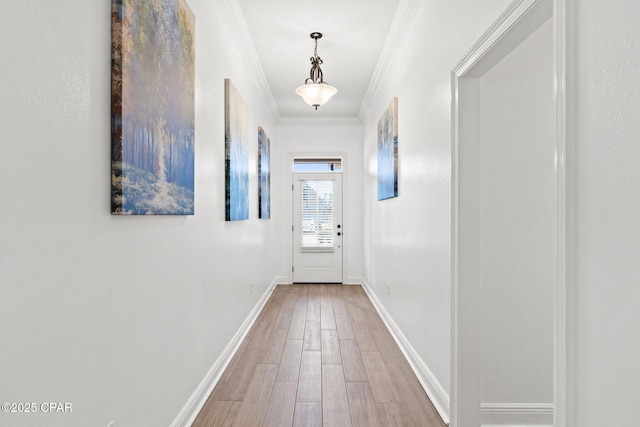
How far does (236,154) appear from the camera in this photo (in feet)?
10.7

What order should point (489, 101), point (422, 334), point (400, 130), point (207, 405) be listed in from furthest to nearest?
point (400, 130) → point (422, 334) → point (207, 405) → point (489, 101)

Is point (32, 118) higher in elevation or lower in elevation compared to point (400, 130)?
lower

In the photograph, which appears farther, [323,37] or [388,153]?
[388,153]

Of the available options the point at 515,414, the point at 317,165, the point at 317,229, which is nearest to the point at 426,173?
the point at 515,414

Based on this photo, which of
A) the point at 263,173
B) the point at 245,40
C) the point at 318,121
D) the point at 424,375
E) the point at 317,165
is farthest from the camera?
the point at 317,165

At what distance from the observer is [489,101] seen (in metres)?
2.07

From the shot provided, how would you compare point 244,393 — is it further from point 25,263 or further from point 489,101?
point 489,101

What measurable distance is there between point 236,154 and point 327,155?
3287 millimetres

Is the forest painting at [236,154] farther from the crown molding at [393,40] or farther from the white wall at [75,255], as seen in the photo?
the crown molding at [393,40]

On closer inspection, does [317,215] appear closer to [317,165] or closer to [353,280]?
[317,165]

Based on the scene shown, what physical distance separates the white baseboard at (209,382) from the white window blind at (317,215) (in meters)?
2.60

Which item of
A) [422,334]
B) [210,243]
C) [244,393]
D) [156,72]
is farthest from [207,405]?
[156,72]

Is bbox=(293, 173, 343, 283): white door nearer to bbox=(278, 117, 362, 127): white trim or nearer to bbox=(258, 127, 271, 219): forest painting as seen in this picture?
bbox=(278, 117, 362, 127): white trim

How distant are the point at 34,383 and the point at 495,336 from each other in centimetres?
200
